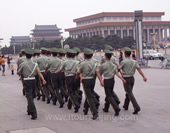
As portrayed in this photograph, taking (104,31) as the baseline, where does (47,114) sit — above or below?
below

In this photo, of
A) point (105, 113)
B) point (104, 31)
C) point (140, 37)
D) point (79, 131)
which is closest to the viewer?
point (79, 131)

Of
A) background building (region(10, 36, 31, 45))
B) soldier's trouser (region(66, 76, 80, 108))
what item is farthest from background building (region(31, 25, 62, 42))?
soldier's trouser (region(66, 76, 80, 108))

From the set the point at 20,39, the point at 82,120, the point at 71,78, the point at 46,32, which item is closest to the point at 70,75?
the point at 71,78

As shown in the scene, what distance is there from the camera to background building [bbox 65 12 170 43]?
4144 inches

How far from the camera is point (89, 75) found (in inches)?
303

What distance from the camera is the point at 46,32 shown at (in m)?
133

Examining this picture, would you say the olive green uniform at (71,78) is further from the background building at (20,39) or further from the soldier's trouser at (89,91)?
the background building at (20,39)

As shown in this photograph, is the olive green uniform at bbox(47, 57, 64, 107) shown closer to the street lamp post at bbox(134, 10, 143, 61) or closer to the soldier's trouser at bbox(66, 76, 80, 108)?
the soldier's trouser at bbox(66, 76, 80, 108)

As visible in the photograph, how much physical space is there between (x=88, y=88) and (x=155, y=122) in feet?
5.73

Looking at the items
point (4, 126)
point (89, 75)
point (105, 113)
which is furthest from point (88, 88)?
point (4, 126)

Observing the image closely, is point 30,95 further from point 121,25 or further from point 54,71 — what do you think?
point 121,25

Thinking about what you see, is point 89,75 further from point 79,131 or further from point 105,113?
point 79,131

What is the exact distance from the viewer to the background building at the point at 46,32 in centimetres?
13188

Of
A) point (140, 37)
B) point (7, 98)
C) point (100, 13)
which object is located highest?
point (100, 13)
